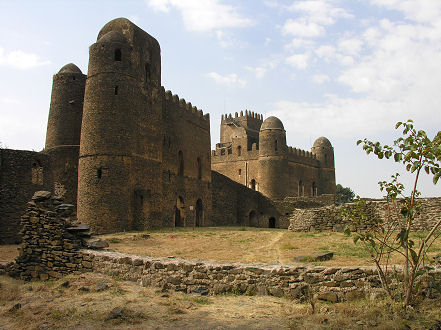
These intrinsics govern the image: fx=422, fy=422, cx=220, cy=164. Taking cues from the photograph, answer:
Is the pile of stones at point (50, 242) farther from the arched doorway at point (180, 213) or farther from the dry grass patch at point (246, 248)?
the arched doorway at point (180, 213)

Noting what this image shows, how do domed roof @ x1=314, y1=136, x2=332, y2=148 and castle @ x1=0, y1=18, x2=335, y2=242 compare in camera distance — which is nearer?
castle @ x1=0, y1=18, x2=335, y2=242

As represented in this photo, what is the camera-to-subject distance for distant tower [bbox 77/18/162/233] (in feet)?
68.1

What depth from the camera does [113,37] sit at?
72.9 feet

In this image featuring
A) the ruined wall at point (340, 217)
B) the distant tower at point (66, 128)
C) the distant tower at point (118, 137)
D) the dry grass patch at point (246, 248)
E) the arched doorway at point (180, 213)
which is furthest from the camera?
the arched doorway at point (180, 213)

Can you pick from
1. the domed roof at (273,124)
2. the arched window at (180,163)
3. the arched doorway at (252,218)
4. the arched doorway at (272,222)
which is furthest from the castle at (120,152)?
the domed roof at (273,124)

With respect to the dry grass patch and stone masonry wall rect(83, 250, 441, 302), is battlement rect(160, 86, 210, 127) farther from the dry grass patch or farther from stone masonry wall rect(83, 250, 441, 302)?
stone masonry wall rect(83, 250, 441, 302)

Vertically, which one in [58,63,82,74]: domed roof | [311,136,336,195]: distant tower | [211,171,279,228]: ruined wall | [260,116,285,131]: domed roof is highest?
[260,116,285,131]: domed roof

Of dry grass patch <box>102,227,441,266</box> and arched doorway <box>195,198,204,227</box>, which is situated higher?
arched doorway <box>195,198,204,227</box>

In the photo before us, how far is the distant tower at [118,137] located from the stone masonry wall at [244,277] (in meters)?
11.2

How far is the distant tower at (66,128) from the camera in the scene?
77.1 ft

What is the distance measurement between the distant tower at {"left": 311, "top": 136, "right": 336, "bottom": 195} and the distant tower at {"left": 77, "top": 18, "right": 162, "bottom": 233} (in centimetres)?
2942

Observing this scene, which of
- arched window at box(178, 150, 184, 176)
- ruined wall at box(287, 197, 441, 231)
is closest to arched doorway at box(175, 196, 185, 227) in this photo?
arched window at box(178, 150, 184, 176)

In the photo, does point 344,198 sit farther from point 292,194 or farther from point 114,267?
point 114,267

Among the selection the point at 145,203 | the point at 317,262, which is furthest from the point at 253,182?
the point at 317,262
